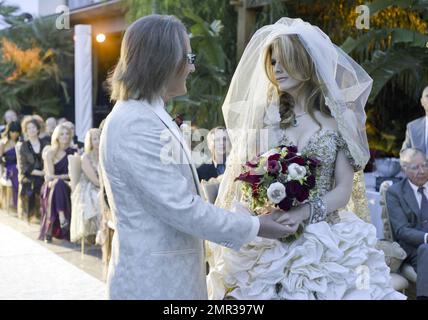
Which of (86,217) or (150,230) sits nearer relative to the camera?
(150,230)

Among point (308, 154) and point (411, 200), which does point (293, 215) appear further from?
point (411, 200)

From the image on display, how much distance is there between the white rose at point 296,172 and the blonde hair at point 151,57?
54cm

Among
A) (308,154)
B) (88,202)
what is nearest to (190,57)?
(308,154)

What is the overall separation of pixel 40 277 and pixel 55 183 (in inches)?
91.0

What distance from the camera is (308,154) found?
2.45m

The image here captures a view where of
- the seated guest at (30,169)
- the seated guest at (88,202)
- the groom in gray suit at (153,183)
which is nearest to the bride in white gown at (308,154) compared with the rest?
the groom in gray suit at (153,183)

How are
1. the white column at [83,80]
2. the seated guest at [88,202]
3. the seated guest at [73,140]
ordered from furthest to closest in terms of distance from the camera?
1. the white column at [83,80]
2. the seated guest at [73,140]
3. the seated guest at [88,202]

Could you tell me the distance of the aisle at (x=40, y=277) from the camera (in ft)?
18.0

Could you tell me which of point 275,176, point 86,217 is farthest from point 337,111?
point 86,217

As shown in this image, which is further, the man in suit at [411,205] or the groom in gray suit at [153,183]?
the man in suit at [411,205]

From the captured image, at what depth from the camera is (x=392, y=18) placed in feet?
31.3

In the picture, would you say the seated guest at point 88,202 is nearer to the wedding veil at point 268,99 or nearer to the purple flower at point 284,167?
the wedding veil at point 268,99
